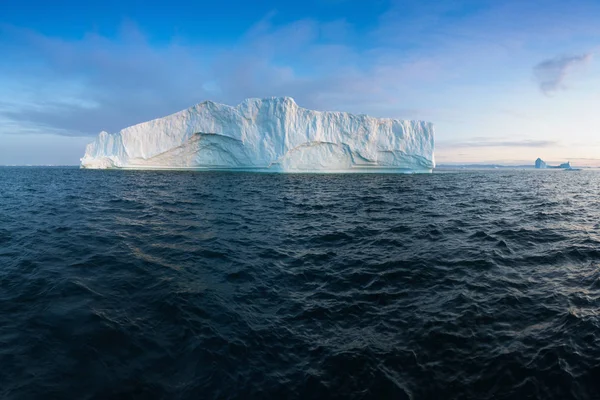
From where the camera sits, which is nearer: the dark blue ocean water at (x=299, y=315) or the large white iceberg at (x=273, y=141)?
the dark blue ocean water at (x=299, y=315)

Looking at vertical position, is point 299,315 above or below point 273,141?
below

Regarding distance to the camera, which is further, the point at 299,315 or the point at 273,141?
the point at 273,141

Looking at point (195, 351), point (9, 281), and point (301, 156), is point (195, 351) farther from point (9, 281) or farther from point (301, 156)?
point (301, 156)

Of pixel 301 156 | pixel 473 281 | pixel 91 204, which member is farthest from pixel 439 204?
pixel 301 156

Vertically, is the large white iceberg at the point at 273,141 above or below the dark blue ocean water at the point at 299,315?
above
